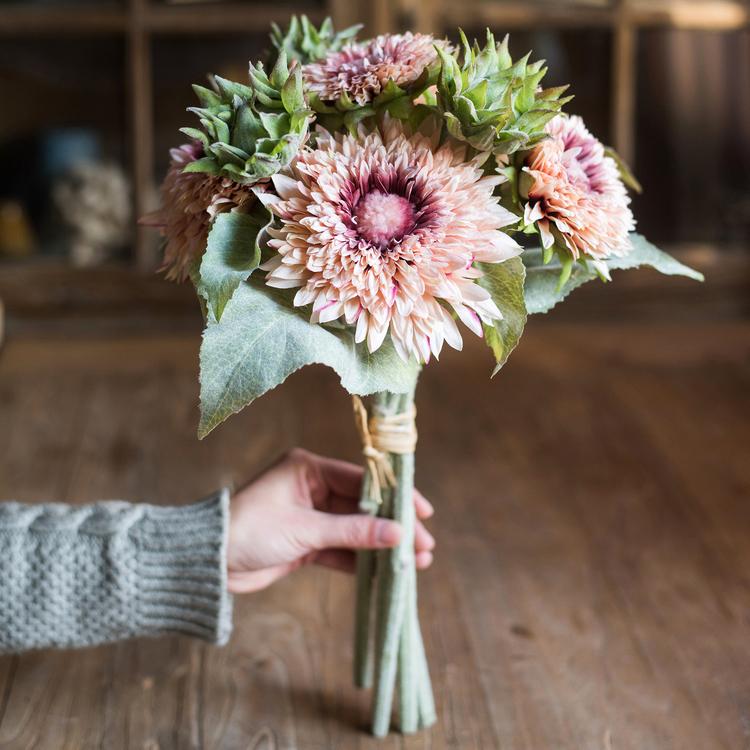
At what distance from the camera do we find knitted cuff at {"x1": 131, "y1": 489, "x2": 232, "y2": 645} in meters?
1.00

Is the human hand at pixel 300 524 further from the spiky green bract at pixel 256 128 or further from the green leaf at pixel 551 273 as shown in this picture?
the spiky green bract at pixel 256 128

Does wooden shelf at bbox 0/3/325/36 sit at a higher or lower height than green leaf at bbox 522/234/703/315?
higher

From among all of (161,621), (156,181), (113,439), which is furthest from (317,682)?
(156,181)

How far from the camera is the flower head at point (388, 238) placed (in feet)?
2.43

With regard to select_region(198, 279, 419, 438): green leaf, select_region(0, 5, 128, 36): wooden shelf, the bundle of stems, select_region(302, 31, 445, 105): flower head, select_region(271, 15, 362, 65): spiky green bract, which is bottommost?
the bundle of stems

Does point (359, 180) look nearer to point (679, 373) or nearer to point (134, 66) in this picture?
point (679, 373)

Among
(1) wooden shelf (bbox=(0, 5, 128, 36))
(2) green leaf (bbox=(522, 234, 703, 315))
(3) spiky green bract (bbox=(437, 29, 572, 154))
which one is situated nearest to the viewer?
(3) spiky green bract (bbox=(437, 29, 572, 154))

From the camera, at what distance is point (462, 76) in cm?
74

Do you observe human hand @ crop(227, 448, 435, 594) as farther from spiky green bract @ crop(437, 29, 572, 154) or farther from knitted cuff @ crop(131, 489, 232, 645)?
spiky green bract @ crop(437, 29, 572, 154)

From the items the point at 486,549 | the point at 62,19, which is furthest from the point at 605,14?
the point at 486,549

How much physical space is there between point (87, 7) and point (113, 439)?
112cm

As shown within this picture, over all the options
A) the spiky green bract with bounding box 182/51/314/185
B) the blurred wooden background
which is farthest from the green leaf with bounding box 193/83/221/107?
the blurred wooden background

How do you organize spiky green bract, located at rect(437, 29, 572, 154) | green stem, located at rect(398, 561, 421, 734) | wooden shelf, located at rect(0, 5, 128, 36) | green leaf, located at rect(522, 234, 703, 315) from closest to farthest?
spiky green bract, located at rect(437, 29, 572, 154), green leaf, located at rect(522, 234, 703, 315), green stem, located at rect(398, 561, 421, 734), wooden shelf, located at rect(0, 5, 128, 36)

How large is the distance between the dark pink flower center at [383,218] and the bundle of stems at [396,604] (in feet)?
0.68
